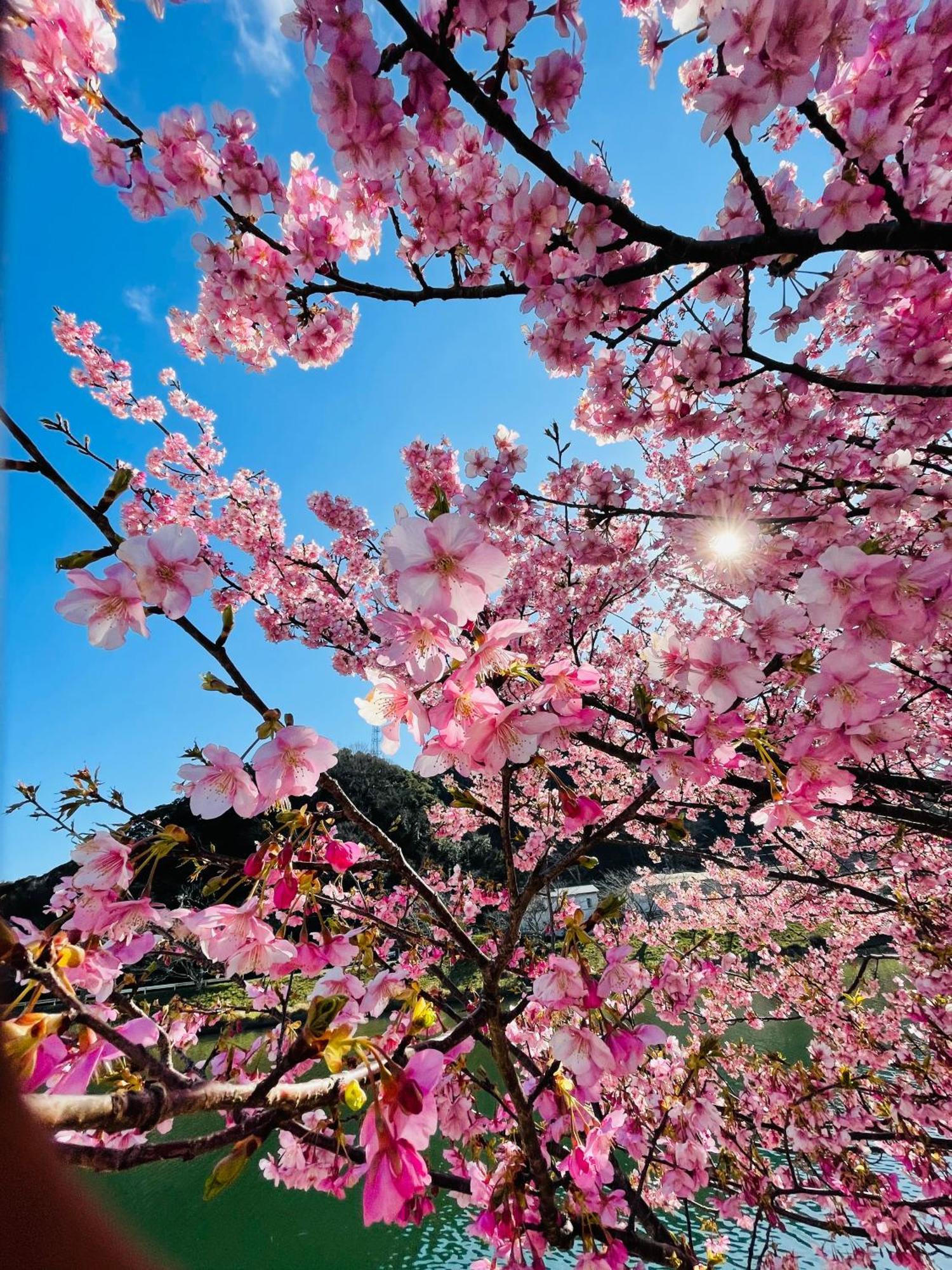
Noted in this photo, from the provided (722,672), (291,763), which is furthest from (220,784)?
(722,672)

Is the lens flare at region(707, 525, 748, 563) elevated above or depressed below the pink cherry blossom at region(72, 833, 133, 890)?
above

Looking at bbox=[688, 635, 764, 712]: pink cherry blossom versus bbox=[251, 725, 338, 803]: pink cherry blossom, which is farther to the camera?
bbox=[688, 635, 764, 712]: pink cherry blossom

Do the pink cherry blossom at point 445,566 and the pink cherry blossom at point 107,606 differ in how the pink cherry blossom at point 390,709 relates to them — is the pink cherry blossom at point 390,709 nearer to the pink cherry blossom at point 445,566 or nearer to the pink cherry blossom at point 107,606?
the pink cherry blossom at point 445,566

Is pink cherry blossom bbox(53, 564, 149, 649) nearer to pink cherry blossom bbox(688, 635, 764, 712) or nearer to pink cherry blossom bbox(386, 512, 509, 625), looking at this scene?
pink cherry blossom bbox(386, 512, 509, 625)

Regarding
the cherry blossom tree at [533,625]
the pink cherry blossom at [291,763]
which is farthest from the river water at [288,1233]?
the pink cherry blossom at [291,763]

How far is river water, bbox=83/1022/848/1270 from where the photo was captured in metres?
6.71

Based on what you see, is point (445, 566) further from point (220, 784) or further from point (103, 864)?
point (103, 864)

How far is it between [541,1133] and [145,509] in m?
6.90

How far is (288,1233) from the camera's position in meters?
7.33

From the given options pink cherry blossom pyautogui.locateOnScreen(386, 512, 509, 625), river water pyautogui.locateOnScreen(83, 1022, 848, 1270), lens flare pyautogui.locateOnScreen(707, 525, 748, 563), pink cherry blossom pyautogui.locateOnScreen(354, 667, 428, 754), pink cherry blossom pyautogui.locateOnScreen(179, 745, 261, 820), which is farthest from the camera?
river water pyautogui.locateOnScreen(83, 1022, 848, 1270)

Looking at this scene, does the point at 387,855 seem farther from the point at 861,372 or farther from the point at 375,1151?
the point at 861,372

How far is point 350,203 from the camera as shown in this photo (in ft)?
7.47

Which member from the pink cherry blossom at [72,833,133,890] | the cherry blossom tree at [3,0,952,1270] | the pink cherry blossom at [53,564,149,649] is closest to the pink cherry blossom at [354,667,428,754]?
the cherry blossom tree at [3,0,952,1270]

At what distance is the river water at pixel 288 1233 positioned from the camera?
22.0 ft
